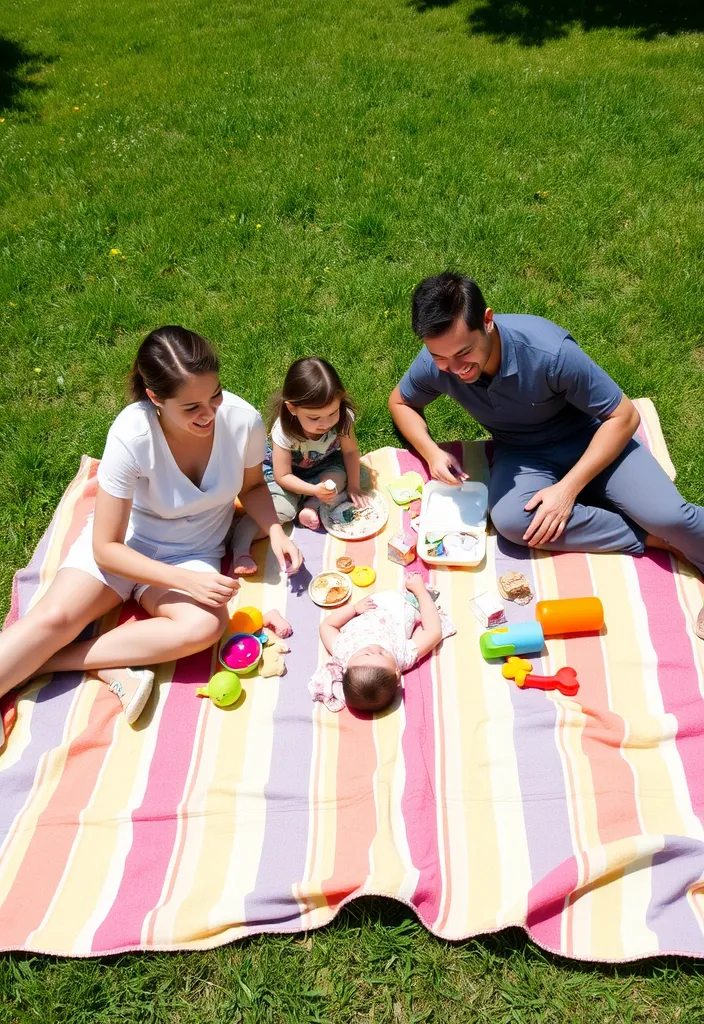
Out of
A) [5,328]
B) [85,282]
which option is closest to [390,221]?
[85,282]

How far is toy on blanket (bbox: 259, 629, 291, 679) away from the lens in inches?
121

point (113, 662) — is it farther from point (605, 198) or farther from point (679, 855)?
point (605, 198)

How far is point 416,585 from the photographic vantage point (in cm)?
322

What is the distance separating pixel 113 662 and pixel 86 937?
1.00m

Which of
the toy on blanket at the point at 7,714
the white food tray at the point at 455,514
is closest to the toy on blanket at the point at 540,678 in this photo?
the white food tray at the point at 455,514

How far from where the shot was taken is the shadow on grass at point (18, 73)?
24.9 ft

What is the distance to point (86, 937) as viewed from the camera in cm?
239

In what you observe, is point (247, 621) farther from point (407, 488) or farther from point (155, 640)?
point (407, 488)

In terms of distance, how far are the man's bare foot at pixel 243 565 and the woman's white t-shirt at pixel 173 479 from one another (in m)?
0.15

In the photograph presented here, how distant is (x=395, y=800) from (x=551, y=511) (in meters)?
1.38

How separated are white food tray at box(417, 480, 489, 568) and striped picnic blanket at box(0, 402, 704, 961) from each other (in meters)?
0.35

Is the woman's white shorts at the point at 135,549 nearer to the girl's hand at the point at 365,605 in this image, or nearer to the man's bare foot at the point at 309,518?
the man's bare foot at the point at 309,518

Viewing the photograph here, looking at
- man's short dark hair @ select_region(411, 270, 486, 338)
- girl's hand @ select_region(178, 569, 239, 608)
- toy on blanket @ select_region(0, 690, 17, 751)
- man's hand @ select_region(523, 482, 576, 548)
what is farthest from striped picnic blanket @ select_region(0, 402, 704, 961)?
man's short dark hair @ select_region(411, 270, 486, 338)

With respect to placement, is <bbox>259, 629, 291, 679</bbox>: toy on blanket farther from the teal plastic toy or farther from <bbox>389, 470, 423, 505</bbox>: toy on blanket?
<bbox>389, 470, 423, 505</bbox>: toy on blanket
